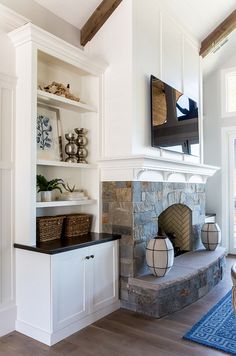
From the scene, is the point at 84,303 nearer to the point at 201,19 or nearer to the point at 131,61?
the point at 131,61

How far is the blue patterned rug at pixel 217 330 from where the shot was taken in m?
2.43

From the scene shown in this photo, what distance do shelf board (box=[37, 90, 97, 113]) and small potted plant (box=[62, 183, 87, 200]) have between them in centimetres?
82

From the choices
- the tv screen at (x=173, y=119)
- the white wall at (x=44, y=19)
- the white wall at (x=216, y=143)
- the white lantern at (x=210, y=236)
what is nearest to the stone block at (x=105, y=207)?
→ the tv screen at (x=173, y=119)

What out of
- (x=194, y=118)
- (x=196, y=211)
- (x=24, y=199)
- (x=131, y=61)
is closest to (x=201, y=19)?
(x=194, y=118)

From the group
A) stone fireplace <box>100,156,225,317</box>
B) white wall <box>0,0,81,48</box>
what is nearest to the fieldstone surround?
stone fireplace <box>100,156,225,317</box>

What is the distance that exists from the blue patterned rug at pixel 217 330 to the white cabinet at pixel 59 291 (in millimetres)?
892

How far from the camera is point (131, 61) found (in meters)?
3.21

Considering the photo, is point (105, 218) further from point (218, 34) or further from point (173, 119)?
point (218, 34)

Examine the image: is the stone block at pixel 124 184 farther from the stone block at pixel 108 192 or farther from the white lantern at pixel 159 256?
the white lantern at pixel 159 256

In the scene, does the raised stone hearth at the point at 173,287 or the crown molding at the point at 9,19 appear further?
the raised stone hearth at the point at 173,287

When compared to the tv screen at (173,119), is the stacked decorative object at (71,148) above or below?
below

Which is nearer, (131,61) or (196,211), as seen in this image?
(131,61)

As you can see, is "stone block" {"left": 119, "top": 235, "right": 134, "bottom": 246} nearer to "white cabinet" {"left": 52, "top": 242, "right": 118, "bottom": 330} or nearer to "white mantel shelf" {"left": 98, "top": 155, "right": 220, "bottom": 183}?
"white cabinet" {"left": 52, "top": 242, "right": 118, "bottom": 330}

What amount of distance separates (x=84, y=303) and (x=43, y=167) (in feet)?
4.41
